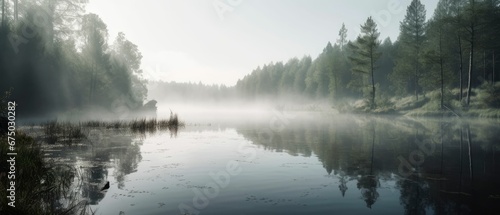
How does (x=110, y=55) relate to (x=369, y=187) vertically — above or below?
above

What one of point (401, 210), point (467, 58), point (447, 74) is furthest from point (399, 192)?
point (467, 58)

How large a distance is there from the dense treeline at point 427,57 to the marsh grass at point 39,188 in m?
48.1

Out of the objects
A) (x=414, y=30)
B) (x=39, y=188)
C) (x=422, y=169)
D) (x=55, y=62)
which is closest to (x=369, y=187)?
(x=422, y=169)

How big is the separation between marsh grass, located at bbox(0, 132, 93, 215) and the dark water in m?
0.47

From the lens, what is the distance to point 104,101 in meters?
52.8

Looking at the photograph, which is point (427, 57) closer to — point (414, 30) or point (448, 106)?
point (448, 106)

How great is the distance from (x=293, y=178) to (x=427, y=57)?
46222 millimetres

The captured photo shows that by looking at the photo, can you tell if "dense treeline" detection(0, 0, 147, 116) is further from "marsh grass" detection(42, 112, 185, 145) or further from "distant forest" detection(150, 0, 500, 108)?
"distant forest" detection(150, 0, 500, 108)

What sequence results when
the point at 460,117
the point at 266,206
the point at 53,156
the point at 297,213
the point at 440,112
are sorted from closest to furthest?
the point at 297,213 → the point at 266,206 → the point at 53,156 → the point at 460,117 → the point at 440,112

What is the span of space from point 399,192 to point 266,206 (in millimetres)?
3836

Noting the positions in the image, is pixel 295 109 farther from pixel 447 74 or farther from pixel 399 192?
pixel 399 192

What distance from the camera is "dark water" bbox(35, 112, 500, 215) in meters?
7.91

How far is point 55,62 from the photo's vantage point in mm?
41250

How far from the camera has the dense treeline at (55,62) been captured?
35.8 meters
